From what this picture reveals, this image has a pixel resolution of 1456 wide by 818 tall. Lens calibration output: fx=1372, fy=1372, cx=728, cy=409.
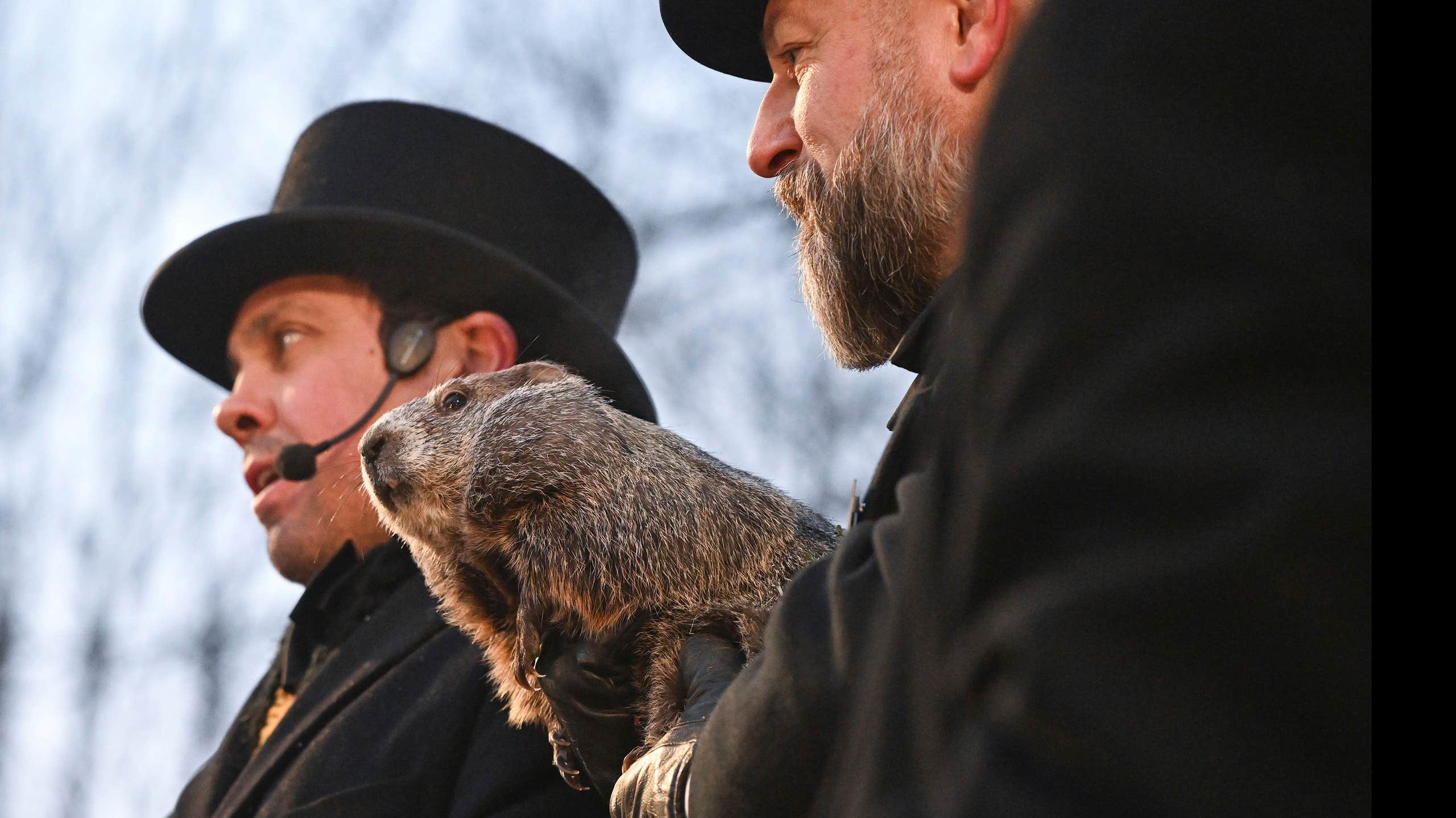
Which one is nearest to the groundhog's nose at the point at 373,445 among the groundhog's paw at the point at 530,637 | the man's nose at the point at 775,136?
the groundhog's paw at the point at 530,637

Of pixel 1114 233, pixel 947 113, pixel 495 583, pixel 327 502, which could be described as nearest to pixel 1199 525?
pixel 1114 233

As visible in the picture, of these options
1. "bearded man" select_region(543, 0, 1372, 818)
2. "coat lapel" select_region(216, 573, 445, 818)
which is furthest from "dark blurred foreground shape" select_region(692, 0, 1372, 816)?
"coat lapel" select_region(216, 573, 445, 818)

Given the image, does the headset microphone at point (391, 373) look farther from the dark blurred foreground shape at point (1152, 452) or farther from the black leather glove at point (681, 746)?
the dark blurred foreground shape at point (1152, 452)

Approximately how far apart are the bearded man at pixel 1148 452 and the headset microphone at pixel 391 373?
3067 mm

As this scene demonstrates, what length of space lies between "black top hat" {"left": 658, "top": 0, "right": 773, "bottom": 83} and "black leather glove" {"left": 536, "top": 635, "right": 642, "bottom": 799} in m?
1.32

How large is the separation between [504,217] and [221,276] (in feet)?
2.97

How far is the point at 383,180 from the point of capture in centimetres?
426

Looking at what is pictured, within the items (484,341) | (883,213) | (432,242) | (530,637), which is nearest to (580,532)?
(530,637)

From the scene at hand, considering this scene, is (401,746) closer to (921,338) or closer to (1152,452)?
(921,338)

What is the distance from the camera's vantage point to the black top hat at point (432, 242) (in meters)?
3.97

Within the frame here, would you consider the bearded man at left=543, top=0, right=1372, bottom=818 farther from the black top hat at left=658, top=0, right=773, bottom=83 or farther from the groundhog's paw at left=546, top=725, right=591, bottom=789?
the black top hat at left=658, top=0, right=773, bottom=83

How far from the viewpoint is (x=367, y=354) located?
3.89 m

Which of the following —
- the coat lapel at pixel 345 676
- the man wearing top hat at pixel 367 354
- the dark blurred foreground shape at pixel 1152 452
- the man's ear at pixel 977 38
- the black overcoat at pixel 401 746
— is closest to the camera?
the dark blurred foreground shape at pixel 1152 452

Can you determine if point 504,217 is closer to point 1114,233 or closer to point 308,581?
point 308,581
